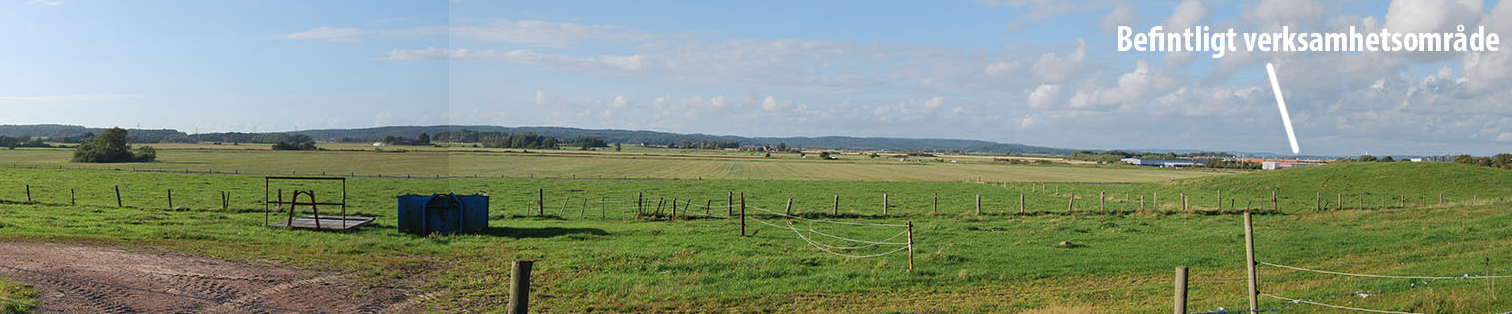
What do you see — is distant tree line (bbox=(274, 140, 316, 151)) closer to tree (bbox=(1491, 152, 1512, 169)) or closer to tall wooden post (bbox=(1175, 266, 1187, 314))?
tall wooden post (bbox=(1175, 266, 1187, 314))

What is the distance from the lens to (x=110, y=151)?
241 ft

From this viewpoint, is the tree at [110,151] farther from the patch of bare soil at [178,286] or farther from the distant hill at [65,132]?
the patch of bare soil at [178,286]

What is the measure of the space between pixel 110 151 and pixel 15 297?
78.4 metres

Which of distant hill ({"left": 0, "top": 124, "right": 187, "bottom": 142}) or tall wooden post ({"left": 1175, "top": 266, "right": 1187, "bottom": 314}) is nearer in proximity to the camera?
tall wooden post ({"left": 1175, "top": 266, "right": 1187, "bottom": 314})

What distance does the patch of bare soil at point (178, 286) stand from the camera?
35.9 feet

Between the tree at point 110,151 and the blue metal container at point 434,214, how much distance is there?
6917 cm

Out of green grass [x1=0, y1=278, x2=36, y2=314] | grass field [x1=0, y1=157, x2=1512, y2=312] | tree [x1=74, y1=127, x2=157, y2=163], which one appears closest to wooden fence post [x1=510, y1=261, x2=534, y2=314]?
grass field [x1=0, y1=157, x2=1512, y2=312]

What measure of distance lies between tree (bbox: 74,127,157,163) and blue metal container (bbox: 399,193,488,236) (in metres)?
69.2

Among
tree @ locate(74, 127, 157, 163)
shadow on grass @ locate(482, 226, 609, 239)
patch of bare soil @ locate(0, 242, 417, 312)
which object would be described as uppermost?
tree @ locate(74, 127, 157, 163)

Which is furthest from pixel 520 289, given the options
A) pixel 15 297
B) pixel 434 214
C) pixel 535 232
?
pixel 535 232

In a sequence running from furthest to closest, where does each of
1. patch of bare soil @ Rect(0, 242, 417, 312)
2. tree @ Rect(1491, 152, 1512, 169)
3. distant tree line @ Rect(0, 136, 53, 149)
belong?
1. tree @ Rect(1491, 152, 1512, 169)
2. distant tree line @ Rect(0, 136, 53, 149)
3. patch of bare soil @ Rect(0, 242, 417, 312)

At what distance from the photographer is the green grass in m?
9.90

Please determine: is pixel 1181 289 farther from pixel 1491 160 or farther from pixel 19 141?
pixel 1491 160

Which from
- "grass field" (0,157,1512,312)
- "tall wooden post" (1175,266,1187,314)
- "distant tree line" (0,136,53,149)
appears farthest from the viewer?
"distant tree line" (0,136,53,149)
